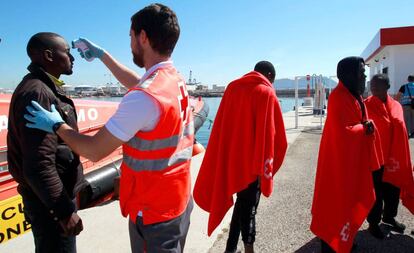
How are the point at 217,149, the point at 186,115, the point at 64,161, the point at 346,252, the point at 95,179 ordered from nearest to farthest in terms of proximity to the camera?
the point at 186,115 < the point at 64,161 < the point at 346,252 < the point at 217,149 < the point at 95,179

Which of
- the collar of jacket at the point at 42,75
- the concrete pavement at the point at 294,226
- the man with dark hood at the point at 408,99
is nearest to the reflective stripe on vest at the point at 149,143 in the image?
the collar of jacket at the point at 42,75

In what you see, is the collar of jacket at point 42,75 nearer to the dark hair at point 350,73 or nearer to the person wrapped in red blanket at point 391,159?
the dark hair at point 350,73

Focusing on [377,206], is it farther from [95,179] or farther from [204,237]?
[95,179]

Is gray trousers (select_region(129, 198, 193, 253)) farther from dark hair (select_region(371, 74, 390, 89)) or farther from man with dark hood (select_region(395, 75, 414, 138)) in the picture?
man with dark hood (select_region(395, 75, 414, 138))

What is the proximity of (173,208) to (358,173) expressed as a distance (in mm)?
2076

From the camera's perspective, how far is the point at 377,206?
371 cm

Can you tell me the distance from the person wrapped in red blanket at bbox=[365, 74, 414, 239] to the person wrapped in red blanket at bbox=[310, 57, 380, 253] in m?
0.77

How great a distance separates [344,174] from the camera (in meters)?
3.10

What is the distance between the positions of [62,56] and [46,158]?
0.73 metres

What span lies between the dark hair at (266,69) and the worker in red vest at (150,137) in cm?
194

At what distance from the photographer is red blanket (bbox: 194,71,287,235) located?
3160mm

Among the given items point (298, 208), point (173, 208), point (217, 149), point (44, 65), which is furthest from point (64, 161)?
point (298, 208)

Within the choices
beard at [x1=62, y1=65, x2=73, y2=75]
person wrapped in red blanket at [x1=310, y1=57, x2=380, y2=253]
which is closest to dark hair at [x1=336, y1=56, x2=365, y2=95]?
person wrapped in red blanket at [x1=310, y1=57, x2=380, y2=253]

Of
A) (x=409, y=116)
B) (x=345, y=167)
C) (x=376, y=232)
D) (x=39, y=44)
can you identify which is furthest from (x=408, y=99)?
(x=39, y=44)
